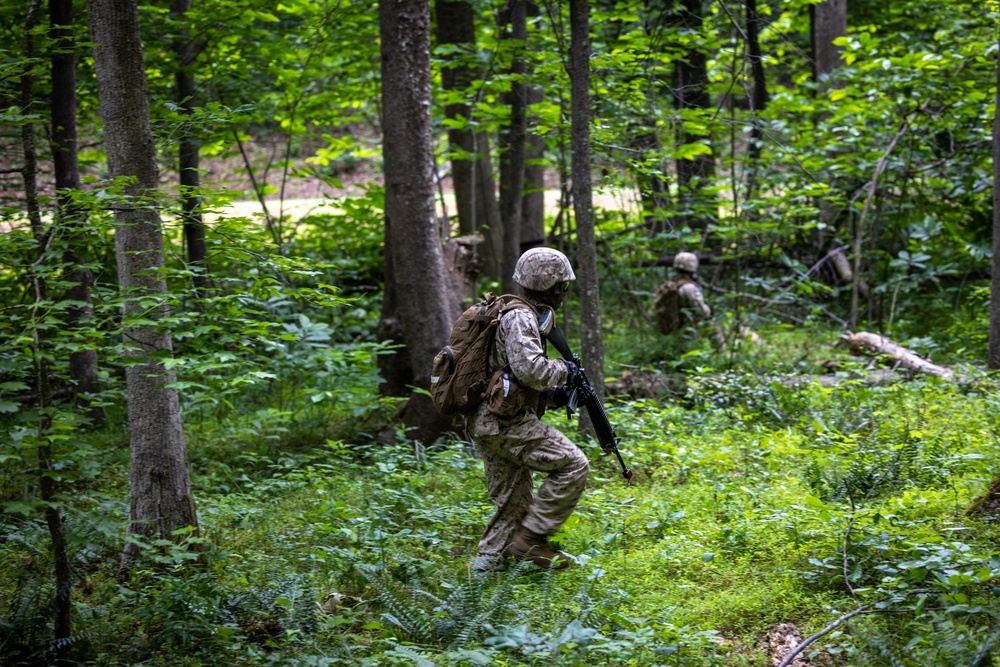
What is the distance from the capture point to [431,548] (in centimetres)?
566

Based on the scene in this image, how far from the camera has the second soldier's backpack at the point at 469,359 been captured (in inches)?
205

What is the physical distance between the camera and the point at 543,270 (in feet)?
17.3

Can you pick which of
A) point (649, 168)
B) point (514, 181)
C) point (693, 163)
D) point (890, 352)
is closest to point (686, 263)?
point (693, 163)

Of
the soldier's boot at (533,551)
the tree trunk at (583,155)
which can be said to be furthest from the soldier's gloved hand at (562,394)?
the tree trunk at (583,155)

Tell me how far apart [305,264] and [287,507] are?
2.38 meters

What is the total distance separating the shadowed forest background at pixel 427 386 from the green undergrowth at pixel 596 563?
0.03m

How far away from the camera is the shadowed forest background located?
4133 millimetres

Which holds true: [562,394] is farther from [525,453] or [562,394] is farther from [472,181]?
[472,181]

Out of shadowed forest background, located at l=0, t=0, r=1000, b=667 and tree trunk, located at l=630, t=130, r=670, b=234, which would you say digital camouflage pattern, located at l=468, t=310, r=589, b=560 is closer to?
shadowed forest background, located at l=0, t=0, r=1000, b=667

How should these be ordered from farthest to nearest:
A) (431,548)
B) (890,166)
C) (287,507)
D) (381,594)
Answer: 1. (890,166)
2. (287,507)
3. (431,548)
4. (381,594)

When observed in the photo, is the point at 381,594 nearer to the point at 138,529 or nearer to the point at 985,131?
the point at 138,529

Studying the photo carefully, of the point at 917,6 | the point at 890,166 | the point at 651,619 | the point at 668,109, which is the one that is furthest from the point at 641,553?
the point at 917,6

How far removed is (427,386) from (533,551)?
10.6ft

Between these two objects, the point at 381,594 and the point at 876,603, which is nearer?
the point at 876,603
